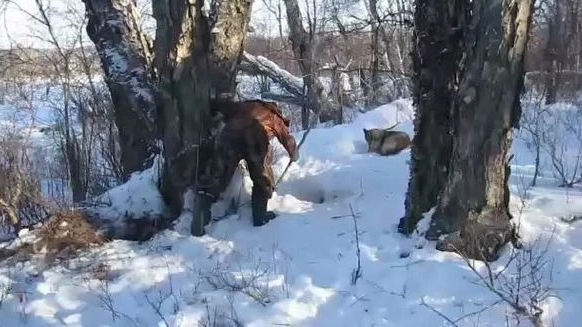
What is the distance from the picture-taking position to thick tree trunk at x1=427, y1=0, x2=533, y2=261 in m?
4.40

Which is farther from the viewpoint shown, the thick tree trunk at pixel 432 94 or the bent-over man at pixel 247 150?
the bent-over man at pixel 247 150

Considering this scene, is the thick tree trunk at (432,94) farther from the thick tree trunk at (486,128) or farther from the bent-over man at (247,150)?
the bent-over man at (247,150)

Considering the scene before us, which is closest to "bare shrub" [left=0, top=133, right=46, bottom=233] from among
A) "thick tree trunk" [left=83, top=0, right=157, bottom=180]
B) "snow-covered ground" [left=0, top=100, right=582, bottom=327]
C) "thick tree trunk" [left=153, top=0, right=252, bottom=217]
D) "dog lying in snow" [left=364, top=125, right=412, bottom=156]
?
"snow-covered ground" [left=0, top=100, right=582, bottom=327]

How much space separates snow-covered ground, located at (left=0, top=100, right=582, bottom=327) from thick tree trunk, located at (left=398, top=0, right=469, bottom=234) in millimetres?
365

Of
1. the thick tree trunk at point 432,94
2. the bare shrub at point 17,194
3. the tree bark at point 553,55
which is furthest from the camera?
the tree bark at point 553,55

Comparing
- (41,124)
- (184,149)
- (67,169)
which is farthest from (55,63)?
(184,149)

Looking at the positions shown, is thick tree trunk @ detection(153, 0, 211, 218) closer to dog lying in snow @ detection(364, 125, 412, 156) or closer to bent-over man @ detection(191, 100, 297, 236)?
bent-over man @ detection(191, 100, 297, 236)

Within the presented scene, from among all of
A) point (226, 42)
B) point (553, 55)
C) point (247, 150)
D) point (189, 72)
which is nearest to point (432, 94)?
point (247, 150)

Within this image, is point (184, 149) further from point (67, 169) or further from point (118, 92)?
point (67, 169)

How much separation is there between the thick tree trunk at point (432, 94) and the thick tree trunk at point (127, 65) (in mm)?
2446

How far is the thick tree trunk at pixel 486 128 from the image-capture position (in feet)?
14.4

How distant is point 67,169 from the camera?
9.62m

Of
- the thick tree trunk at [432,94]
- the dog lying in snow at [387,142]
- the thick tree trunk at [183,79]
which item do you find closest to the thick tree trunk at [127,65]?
the thick tree trunk at [183,79]

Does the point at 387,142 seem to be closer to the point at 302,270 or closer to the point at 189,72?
the point at 189,72
